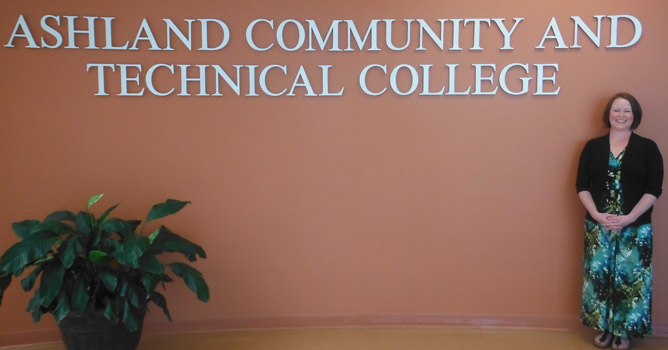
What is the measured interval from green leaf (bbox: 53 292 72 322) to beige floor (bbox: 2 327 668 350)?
2.41ft

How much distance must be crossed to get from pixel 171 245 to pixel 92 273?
1.30ft

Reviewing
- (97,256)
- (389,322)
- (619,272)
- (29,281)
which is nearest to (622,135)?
(619,272)

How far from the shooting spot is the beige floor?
3.25 metres

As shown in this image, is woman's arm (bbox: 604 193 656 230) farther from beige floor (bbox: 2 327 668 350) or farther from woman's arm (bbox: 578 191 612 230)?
beige floor (bbox: 2 327 668 350)

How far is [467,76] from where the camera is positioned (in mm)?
3287

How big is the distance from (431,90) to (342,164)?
670mm

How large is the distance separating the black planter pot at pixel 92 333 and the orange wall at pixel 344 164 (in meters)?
0.59

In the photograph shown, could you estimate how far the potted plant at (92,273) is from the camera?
2627mm

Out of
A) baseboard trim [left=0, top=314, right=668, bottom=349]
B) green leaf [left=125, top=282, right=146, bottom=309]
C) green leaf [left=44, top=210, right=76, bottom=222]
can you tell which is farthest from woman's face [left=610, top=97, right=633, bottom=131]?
green leaf [left=44, top=210, right=76, bottom=222]

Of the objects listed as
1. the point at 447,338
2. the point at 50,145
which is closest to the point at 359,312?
the point at 447,338

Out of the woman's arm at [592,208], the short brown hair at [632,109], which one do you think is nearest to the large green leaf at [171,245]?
the woman's arm at [592,208]

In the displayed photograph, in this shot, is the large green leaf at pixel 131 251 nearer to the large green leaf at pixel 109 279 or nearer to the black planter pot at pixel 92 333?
the large green leaf at pixel 109 279

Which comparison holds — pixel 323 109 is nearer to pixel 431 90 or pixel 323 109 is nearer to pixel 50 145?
pixel 431 90

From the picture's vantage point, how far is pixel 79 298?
265 cm
